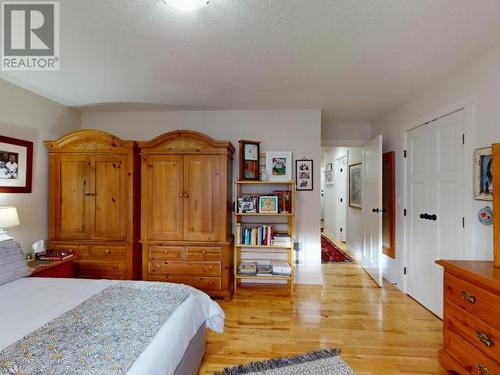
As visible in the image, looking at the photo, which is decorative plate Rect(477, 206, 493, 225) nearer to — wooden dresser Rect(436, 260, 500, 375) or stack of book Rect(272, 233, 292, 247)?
wooden dresser Rect(436, 260, 500, 375)

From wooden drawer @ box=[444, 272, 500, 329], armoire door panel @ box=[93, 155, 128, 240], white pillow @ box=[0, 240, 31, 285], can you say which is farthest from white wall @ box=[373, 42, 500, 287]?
white pillow @ box=[0, 240, 31, 285]

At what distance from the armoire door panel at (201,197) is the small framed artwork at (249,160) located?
0.41m

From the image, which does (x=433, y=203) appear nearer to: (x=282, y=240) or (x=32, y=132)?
(x=282, y=240)

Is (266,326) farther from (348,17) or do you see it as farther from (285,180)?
(348,17)

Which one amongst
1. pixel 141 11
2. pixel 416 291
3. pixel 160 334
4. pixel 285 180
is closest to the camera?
pixel 160 334

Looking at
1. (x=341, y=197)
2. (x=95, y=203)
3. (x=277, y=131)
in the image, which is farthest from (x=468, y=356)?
(x=341, y=197)

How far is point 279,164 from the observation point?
3.50m

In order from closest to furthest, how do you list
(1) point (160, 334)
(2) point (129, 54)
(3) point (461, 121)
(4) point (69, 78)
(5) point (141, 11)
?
(1) point (160, 334) → (5) point (141, 11) → (2) point (129, 54) → (3) point (461, 121) → (4) point (69, 78)

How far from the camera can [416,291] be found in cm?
301

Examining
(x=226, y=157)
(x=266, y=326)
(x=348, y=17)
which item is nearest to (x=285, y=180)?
(x=226, y=157)

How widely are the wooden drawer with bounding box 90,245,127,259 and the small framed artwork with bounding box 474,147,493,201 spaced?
3.58m

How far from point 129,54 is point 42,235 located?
2448 mm

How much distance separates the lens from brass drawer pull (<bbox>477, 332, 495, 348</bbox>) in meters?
1.46

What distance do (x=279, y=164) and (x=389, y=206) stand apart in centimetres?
169
